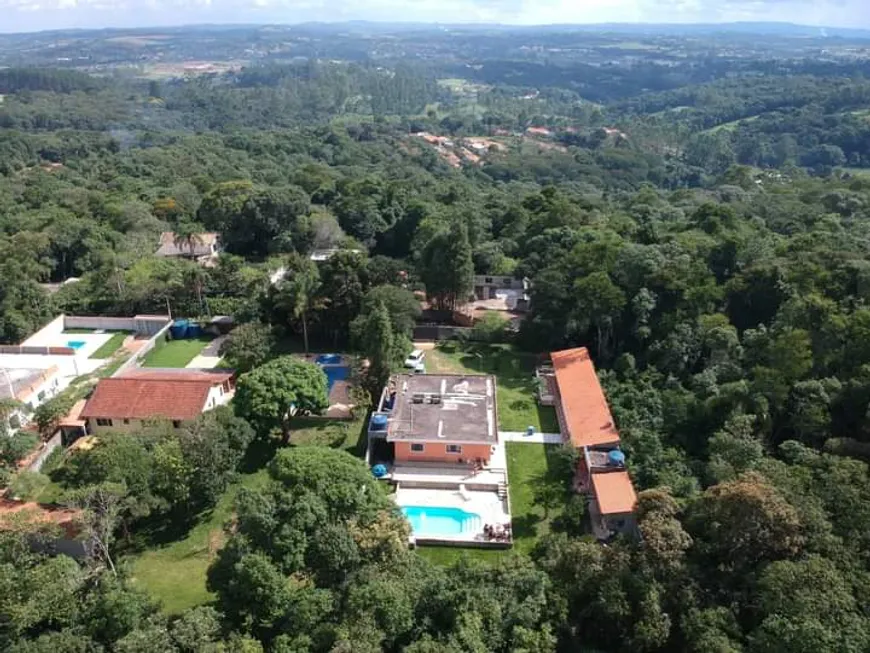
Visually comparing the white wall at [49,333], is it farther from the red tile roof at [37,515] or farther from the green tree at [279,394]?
the green tree at [279,394]

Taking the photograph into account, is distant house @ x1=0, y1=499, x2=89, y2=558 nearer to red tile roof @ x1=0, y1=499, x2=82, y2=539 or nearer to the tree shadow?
red tile roof @ x1=0, y1=499, x2=82, y2=539

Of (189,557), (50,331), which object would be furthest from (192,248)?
(189,557)

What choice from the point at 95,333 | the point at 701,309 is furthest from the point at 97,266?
the point at 701,309

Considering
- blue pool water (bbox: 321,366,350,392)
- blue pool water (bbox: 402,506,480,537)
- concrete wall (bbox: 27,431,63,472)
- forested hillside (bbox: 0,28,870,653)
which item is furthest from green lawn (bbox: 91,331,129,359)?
blue pool water (bbox: 402,506,480,537)

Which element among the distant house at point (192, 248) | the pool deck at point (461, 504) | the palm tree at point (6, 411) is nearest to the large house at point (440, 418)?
the pool deck at point (461, 504)

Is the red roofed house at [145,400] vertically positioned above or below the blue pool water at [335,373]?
above
